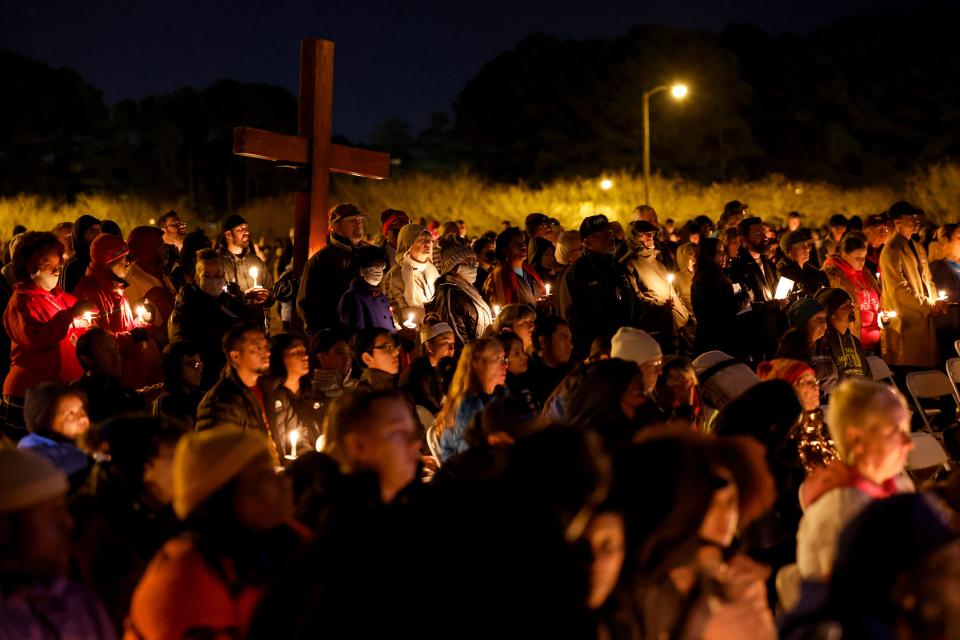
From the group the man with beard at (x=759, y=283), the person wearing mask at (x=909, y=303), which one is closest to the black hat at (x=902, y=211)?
the person wearing mask at (x=909, y=303)

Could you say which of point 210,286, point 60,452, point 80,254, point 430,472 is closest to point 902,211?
point 210,286

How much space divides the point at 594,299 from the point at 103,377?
158 inches

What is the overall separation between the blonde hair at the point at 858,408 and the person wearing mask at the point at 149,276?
5.82 m

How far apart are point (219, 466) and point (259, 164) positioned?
214ft

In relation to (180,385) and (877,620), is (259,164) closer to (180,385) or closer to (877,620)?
(180,385)

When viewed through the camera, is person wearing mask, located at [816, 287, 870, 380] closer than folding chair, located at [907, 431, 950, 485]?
No

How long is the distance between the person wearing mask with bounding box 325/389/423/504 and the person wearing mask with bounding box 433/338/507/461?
220 cm

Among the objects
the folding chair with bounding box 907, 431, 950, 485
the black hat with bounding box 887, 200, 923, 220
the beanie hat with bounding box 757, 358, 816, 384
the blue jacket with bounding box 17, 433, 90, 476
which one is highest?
the black hat with bounding box 887, 200, 923, 220

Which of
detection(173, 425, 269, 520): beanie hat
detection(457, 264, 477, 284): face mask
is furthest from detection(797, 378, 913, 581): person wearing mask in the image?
detection(457, 264, 477, 284): face mask

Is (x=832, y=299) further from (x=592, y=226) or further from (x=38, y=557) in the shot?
(x=38, y=557)

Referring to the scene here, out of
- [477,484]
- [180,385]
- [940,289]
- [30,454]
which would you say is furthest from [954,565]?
[940,289]

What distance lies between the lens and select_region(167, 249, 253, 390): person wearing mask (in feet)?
26.8

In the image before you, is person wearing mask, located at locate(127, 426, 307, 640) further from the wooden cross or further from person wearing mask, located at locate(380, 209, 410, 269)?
person wearing mask, located at locate(380, 209, 410, 269)

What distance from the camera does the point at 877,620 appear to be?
2982mm
